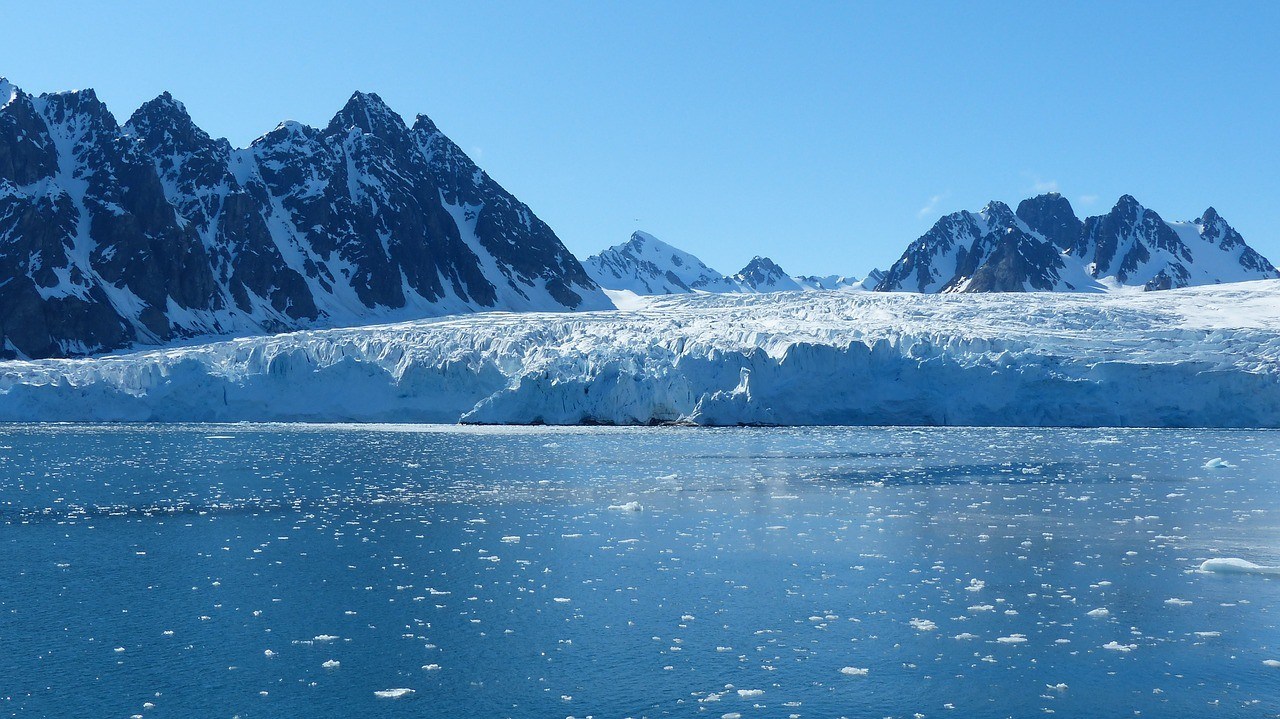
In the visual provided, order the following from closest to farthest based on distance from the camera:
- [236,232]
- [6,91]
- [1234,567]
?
[1234,567] < [6,91] < [236,232]

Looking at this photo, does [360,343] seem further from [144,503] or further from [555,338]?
[144,503]

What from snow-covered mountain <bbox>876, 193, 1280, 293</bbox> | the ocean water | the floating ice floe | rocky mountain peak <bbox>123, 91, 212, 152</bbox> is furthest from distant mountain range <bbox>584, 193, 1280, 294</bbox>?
the floating ice floe

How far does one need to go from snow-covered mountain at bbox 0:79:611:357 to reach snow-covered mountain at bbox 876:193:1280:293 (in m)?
68.3

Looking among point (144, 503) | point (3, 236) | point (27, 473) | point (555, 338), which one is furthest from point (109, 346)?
point (144, 503)

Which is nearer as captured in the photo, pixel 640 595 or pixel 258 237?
pixel 640 595

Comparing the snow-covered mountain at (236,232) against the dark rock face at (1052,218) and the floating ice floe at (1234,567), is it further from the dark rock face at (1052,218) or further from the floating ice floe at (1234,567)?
the dark rock face at (1052,218)

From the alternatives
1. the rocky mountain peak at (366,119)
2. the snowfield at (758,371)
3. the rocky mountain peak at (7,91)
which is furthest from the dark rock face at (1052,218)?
the rocky mountain peak at (7,91)

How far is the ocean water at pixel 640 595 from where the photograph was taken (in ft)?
32.9

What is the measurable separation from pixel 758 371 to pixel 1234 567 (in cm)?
3559

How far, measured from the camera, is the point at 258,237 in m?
105

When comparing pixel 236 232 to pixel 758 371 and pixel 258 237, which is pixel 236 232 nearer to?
pixel 258 237

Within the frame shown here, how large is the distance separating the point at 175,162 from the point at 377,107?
1347 inches

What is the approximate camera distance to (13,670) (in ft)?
34.9

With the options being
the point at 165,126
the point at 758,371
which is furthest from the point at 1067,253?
the point at 758,371
